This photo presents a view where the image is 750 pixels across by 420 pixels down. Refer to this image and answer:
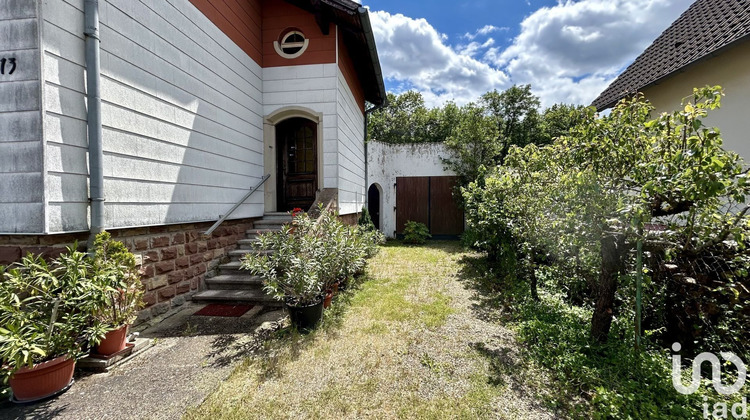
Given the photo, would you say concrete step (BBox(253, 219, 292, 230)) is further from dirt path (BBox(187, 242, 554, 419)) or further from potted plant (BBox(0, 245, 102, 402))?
potted plant (BBox(0, 245, 102, 402))

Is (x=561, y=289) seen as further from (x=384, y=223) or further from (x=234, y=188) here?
(x=384, y=223)

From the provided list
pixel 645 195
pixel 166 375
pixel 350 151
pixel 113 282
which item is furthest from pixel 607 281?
pixel 350 151

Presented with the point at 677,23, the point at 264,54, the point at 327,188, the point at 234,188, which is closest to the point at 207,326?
the point at 234,188

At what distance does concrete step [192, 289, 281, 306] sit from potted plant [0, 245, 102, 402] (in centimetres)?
157

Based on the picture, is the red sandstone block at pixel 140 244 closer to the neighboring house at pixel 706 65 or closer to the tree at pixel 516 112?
the neighboring house at pixel 706 65

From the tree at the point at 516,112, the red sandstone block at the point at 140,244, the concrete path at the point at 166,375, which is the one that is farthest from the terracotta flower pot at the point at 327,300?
the tree at the point at 516,112

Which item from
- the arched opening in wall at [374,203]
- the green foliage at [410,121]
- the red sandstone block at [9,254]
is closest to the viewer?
the red sandstone block at [9,254]

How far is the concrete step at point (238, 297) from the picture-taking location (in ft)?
12.4

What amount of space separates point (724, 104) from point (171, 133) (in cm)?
814

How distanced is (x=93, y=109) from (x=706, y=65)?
8680 millimetres

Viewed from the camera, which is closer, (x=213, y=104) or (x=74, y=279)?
(x=74, y=279)

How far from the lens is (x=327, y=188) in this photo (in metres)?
5.41

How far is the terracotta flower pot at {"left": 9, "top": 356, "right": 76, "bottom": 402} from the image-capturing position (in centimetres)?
192

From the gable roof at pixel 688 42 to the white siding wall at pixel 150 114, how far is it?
252 inches
